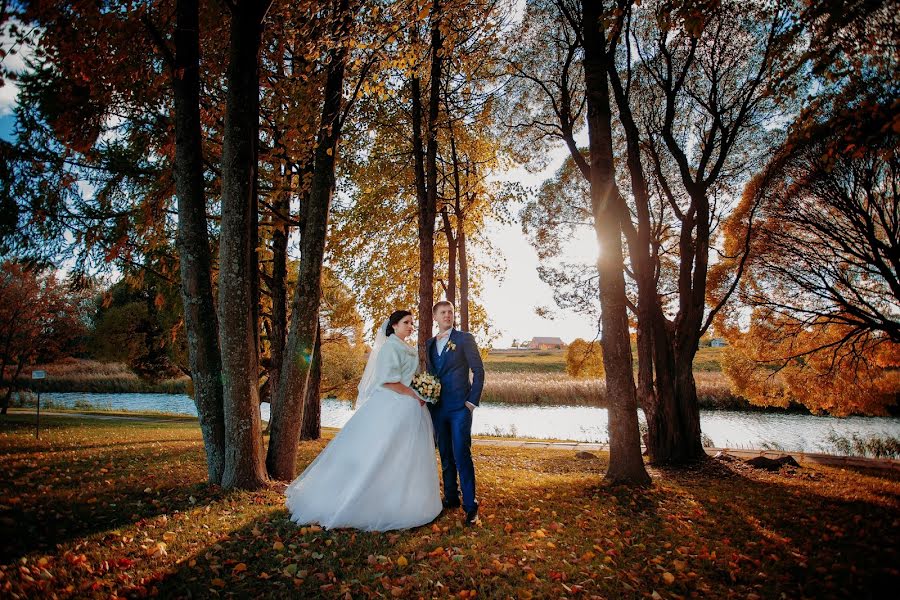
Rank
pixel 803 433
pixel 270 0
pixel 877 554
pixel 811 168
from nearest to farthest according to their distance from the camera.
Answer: pixel 877 554, pixel 270 0, pixel 811 168, pixel 803 433

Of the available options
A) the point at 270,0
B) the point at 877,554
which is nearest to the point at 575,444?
the point at 877,554

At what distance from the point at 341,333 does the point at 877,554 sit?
17.4 m

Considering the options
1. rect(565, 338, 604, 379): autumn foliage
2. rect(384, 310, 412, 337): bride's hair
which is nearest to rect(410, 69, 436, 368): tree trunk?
rect(384, 310, 412, 337): bride's hair

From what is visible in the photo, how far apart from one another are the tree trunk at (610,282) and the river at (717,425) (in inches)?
458

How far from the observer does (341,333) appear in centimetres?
1909

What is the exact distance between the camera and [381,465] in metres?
4.64

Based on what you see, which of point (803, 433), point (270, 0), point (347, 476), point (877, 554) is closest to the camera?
point (877, 554)

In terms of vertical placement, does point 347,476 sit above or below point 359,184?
below

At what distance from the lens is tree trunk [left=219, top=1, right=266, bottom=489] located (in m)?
5.64

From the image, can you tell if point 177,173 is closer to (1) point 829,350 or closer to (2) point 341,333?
Result: (2) point 341,333

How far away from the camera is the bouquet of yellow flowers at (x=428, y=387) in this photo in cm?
498

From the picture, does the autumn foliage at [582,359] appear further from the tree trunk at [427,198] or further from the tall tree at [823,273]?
the tree trunk at [427,198]

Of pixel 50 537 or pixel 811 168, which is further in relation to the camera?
pixel 811 168

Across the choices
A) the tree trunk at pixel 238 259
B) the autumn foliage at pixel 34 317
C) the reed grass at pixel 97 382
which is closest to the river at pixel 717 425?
the reed grass at pixel 97 382
